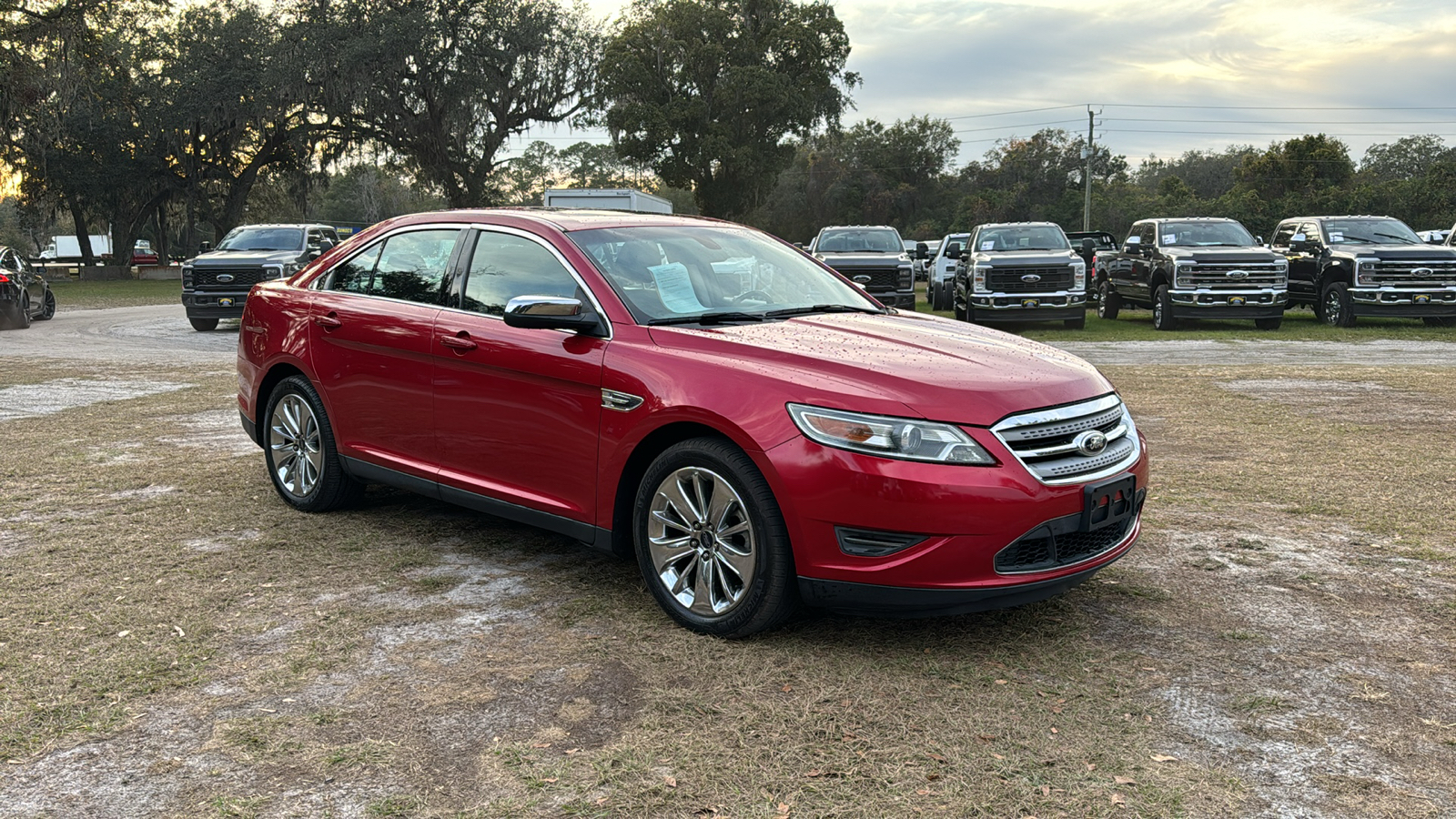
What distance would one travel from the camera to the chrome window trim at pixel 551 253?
15.8ft

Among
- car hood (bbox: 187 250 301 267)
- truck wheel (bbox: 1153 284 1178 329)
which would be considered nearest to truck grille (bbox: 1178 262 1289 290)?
truck wheel (bbox: 1153 284 1178 329)

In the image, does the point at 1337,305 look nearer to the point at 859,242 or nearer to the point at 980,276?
the point at 980,276

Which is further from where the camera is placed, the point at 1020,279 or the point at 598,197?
the point at 598,197

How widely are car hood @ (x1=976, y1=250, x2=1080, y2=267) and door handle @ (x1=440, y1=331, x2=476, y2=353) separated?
53.7 ft

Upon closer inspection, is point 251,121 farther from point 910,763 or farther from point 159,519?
point 910,763

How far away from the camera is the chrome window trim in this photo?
4.80 meters

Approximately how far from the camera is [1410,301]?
1997 cm

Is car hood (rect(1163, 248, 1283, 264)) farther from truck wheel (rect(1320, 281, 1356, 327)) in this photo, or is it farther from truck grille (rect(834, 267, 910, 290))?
truck grille (rect(834, 267, 910, 290))

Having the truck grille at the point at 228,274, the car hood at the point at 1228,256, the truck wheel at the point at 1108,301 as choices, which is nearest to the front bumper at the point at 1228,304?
the car hood at the point at 1228,256

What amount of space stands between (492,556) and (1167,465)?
4632 millimetres

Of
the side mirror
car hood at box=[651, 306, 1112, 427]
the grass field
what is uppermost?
the side mirror

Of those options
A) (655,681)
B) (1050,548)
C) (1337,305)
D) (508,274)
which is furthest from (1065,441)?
(1337,305)

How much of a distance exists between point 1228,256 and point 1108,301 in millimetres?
4525

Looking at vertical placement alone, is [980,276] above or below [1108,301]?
above
